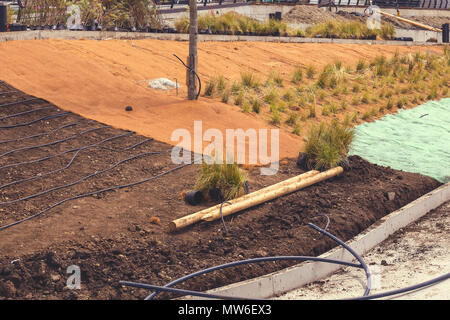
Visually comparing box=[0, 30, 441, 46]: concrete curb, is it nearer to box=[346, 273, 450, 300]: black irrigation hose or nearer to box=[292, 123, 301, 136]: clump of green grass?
box=[292, 123, 301, 136]: clump of green grass

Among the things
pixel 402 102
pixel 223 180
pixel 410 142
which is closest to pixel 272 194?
pixel 223 180

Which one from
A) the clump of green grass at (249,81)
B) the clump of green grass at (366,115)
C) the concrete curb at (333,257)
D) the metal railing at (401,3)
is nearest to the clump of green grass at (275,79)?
the clump of green grass at (249,81)

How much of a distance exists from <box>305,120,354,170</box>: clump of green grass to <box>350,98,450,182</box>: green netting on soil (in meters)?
0.50

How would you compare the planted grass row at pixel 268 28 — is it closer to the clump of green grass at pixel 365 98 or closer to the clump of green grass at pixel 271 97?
the clump of green grass at pixel 271 97

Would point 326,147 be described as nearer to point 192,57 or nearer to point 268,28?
point 192,57

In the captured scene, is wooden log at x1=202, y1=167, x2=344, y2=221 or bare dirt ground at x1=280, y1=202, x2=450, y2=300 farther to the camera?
wooden log at x1=202, y1=167, x2=344, y2=221

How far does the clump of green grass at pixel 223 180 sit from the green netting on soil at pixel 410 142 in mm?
2901

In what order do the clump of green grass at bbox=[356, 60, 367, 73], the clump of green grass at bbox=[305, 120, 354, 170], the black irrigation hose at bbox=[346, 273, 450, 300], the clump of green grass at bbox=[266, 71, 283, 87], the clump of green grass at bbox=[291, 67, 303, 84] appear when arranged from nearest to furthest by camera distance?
the black irrigation hose at bbox=[346, 273, 450, 300] < the clump of green grass at bbox=[305, 120, 354, 170] < the clump of green grass at bbox=[266, 71, 283, 87] < the clump of green grass at bbox=[291, 67, 303, 84] < the clump of green grass at bbox=[356, 60, 367, 73]

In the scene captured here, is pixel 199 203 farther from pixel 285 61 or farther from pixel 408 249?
pixel 285 61

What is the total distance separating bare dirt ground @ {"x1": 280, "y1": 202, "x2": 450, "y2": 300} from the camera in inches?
245

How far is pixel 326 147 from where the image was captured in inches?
368

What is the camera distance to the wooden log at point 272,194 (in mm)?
7443

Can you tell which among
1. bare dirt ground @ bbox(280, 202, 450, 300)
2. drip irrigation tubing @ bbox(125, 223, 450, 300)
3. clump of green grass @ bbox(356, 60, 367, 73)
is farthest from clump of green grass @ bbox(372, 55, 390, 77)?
drip irrigation tubing @ bbox(125, 223, 450, 300)
